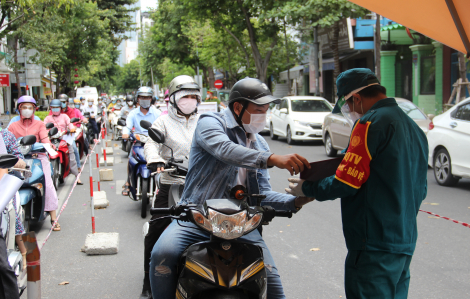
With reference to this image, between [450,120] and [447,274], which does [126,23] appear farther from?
[447,274]

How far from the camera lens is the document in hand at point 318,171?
2.75 meters

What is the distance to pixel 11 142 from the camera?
204 inches

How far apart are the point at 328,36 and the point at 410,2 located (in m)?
25.6

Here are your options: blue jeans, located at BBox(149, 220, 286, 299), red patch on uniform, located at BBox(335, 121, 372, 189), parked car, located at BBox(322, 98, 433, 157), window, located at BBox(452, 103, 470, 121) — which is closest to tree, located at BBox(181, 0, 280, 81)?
parked car, located at BBox(322, 98, 433, 157)

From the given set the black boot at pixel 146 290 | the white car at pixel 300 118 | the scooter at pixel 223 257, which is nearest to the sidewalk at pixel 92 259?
the black boot at pixel 146 290

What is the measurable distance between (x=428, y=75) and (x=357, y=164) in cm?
2054

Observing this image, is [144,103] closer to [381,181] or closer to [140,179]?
[140,179]

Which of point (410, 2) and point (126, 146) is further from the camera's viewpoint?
point (126, 146)

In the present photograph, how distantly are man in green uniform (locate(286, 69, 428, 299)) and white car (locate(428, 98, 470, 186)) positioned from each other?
21.8 ft

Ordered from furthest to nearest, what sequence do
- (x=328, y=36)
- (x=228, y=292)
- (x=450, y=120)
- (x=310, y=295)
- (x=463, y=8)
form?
(x=328, y=36), (x=450, y=120), (x=310, y=295), (x=463, y=8), (x=228, y=292)

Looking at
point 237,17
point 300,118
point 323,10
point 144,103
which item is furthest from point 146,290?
point 237,17

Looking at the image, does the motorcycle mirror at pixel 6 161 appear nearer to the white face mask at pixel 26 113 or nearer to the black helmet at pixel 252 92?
the black helmet at pixel 252 92

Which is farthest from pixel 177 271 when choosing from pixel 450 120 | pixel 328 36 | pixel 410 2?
pixel 328 36

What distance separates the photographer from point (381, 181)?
2.62 metres
